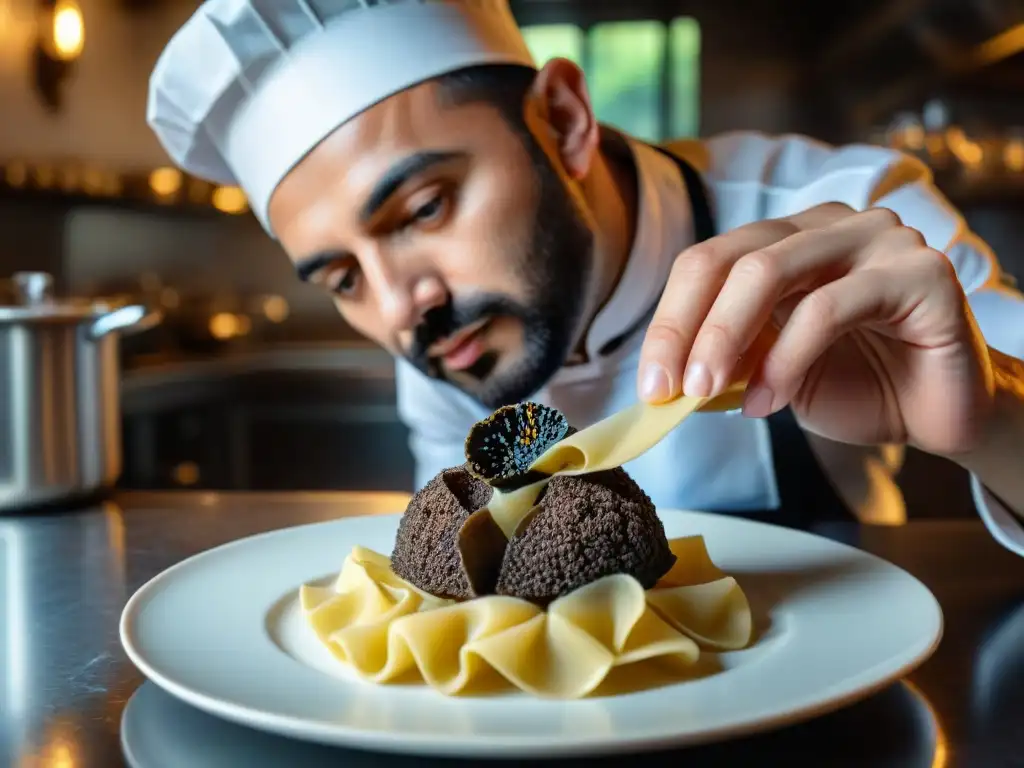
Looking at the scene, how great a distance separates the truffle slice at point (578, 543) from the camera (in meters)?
0.68

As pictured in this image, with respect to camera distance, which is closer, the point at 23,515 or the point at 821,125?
the point at 23,515

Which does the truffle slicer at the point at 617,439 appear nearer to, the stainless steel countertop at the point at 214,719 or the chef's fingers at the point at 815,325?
the chef's fingers at the point at 815,325

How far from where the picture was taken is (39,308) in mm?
1290

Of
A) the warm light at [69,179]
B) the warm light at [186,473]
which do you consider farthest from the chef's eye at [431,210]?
the warm light at [69,179]

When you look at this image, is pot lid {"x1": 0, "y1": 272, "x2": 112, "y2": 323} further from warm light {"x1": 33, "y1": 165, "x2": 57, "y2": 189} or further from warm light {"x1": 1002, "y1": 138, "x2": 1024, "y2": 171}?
warm light {"x1": 1002, "y1": 138, "x2": 1024, "y2": 171}

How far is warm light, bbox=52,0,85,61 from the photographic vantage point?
10.5 ft

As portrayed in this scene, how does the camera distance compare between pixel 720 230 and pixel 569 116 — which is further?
pixel 720 230

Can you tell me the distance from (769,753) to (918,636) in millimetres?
125

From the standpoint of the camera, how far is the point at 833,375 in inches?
35.5

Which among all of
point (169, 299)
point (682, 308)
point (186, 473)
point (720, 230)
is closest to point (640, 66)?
point (169, 299)

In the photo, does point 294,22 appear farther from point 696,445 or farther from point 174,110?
point 696,445

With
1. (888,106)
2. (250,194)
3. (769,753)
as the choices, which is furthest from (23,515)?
(888,106)

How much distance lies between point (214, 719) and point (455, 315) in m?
0.72

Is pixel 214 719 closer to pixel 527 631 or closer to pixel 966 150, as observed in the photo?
pixel 527 631
